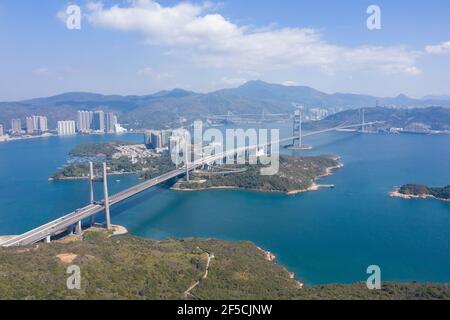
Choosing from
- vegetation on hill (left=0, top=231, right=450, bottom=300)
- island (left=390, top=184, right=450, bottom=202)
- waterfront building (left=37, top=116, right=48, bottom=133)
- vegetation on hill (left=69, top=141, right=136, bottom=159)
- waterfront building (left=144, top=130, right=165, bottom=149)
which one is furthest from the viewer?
waterfront building (left=37, top=116, right=48, bottom=133)

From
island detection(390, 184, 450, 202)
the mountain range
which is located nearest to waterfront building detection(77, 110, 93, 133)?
the mountain range

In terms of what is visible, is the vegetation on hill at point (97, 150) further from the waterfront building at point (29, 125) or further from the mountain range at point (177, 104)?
the mountain range at point (177, 104)

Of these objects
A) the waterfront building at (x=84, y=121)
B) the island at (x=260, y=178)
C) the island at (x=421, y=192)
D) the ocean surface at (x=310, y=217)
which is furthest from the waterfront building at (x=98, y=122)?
the island at (x=421, y=192)

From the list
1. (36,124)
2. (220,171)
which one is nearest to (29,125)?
(36,124)

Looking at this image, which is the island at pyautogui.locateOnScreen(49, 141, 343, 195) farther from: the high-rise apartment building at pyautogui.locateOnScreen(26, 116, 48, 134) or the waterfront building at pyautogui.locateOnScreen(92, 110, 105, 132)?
the high-rise apartment building at pyautogui.locateOnScreen(26, 116, 48, 134)

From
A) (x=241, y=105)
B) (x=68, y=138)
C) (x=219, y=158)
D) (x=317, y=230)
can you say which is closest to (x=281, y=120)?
(x=241, y=105)
